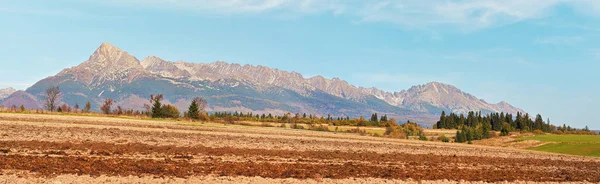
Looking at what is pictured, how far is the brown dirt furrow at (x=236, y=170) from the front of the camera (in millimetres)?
21328

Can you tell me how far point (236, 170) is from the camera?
79.1 feet

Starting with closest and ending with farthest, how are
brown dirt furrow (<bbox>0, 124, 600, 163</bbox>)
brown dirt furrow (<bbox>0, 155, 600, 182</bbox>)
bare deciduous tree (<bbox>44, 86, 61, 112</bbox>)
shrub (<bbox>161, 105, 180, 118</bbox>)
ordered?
brown dirt furrow (<bbox>0, 155, 600, 182</bbox>) < brown dirt furrow (<bbox>0, 124, 600, 163</bbox>) < shrub (<bbox>161, 105, 180, 118</bbox>) < bare deciduous tree (<bbox>44, 86, 61, 112</bbox>)

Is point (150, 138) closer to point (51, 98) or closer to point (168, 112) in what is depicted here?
point (168, 112)

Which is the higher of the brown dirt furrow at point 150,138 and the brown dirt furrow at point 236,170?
the brown dirt furrow at point 150,138

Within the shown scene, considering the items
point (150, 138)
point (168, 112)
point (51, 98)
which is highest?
point (51, 98)

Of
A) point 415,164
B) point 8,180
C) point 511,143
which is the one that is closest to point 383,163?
point 415,164

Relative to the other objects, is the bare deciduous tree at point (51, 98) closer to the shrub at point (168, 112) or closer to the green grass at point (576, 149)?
the shrub at point (168, 112)

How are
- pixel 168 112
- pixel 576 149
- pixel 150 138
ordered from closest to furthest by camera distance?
pixel 150 138 < pixel 576 149 < pixel 168 112

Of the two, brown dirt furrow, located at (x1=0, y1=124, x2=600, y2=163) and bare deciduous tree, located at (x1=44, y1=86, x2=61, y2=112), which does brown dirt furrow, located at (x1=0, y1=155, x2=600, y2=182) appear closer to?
brown dirt furrow, located at (x1=0, y1=124, x2=600, y2=163)

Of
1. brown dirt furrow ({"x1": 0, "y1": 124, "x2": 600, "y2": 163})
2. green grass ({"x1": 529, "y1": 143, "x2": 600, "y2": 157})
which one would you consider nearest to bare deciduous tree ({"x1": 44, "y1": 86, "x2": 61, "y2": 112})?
brown dirt furrow ({"x1": 0, "y1": 124, "x2": 600, "y2": 163})

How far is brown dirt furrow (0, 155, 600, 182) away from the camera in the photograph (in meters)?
21.3

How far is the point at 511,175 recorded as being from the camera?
98.0 ft

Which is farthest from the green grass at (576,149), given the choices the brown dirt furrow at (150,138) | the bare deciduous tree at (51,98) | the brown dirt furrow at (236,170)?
the bare deciduous tree at (51,98)

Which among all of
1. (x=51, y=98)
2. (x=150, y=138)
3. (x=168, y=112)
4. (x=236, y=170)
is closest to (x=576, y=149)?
(x=150, y=138)
